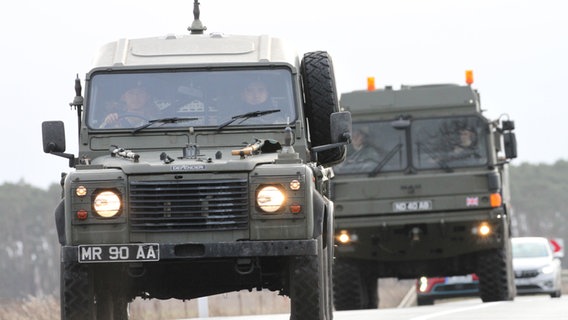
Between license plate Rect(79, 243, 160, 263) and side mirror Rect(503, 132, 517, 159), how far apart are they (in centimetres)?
1290

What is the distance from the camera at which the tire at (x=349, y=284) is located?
26609 millimetres

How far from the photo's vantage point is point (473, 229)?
25609mm

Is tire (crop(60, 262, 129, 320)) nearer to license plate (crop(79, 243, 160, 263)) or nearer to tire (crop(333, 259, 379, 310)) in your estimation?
license plate (crop(79, 243, 160, 263))

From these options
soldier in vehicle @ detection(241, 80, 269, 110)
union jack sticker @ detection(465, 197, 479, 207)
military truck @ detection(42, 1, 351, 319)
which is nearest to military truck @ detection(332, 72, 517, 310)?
union jack sticker @ detection(465, 197, 479, 207)

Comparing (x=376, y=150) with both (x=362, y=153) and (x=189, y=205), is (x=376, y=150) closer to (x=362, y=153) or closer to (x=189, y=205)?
(x=362, y=153)

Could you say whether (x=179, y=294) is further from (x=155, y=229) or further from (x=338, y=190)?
(x=338, y=190)

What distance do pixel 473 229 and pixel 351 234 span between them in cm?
184

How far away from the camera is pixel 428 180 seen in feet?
83.7

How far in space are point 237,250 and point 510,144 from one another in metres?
12.9

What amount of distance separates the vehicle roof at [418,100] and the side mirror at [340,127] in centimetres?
1147

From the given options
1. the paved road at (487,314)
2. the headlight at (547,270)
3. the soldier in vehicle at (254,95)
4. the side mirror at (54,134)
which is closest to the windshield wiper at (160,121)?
the soldier in vehicle at (254,95)

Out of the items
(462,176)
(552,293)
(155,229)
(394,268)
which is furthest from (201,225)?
(552,293)

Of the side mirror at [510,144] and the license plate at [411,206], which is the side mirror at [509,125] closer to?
the side mirror at [510,144]

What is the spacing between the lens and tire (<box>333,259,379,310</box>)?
26.6m
